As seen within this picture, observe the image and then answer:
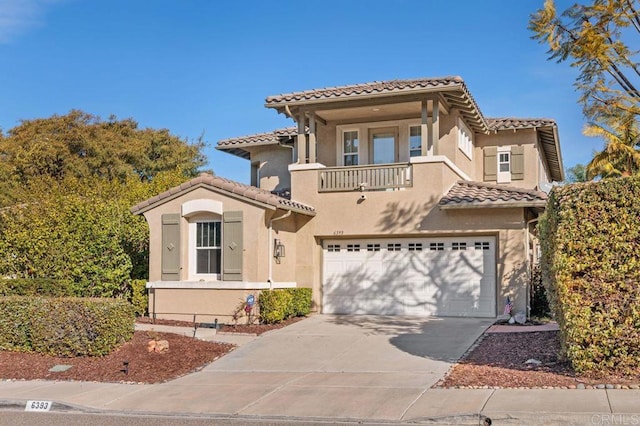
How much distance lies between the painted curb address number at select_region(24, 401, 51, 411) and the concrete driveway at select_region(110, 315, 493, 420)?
1139mm

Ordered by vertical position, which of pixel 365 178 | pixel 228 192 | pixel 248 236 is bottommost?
pixel 248 236

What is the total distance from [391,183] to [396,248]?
184 cm

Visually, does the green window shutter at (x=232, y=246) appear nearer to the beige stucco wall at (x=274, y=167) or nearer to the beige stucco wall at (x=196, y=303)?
the beige stucco wall at (x=196, y=303)

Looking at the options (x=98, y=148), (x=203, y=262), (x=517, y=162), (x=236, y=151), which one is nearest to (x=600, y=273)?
(x=203, y=262)

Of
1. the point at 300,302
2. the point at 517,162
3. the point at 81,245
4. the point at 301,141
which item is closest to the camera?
the point at 300,302

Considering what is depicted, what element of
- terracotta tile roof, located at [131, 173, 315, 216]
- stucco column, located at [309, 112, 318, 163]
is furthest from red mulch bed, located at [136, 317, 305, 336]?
stucco column, located at [309, 112, 318, 163]

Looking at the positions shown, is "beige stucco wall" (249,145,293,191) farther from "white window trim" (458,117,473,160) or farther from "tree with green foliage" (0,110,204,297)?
"white window trim" (458,117,473,160)

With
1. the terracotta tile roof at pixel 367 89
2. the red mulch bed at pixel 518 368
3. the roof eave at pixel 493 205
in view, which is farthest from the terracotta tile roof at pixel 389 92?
the red mulch bed at pixel 518 368

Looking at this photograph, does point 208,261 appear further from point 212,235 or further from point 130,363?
point 130,363

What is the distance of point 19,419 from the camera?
997cm

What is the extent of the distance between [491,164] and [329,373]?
13621 mm

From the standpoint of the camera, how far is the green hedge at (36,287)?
19.1 metres

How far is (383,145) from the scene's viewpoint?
21062 mm

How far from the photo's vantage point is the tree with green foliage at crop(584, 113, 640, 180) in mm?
20000
